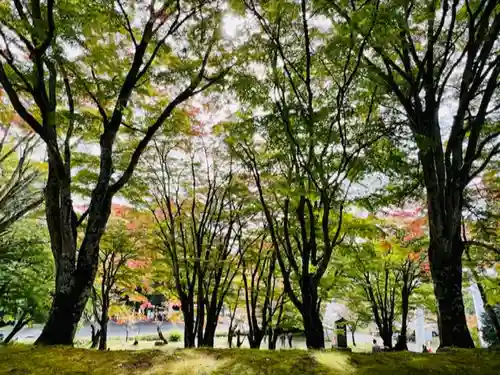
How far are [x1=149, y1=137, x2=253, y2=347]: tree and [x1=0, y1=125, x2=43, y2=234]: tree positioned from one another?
10.4 ft

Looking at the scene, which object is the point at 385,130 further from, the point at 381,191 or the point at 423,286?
the point at 423,286

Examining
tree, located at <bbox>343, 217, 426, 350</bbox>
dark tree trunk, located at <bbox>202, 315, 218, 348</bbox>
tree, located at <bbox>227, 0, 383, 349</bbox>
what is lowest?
dark tree trunk, located at <bbox>202, 315, 218, 348</bbox>

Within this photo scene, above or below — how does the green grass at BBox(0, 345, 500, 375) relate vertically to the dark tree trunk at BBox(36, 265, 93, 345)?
below

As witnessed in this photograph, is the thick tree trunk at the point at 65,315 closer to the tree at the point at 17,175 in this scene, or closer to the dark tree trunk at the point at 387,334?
the tree at the point at 17,175

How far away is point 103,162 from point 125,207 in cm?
780

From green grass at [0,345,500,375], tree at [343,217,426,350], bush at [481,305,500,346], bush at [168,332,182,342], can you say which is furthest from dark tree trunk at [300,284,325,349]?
bush at [168,332,182,342]

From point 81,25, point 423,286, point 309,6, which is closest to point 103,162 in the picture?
point 81,25

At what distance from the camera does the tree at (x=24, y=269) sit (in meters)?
11.2

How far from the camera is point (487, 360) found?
11.0ft

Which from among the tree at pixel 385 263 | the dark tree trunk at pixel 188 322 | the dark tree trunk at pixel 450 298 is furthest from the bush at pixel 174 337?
the dark tree trunk at pixel 450 298

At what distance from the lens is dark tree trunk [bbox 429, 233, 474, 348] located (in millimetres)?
4379

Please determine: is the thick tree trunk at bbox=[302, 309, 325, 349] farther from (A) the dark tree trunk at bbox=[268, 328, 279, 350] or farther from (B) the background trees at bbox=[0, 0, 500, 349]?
(A) the dark tree trunk at bbox=[268, 328, 279, 350]

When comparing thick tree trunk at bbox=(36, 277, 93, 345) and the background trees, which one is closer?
thick tree trunk at bbox=(36, 277, 93, 345)

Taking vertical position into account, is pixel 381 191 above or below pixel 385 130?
below
